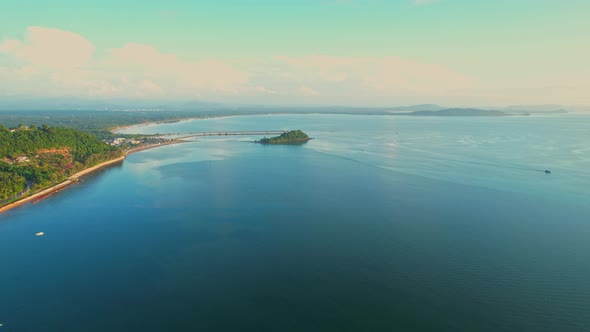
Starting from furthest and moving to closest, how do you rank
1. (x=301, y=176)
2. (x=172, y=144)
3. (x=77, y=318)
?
→ (x=172, y=144) → (x=301, y=176) → (x=77, y=318)

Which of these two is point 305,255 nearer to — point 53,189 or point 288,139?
point 53,189

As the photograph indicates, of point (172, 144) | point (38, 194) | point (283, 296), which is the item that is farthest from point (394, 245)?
point (172, 144)

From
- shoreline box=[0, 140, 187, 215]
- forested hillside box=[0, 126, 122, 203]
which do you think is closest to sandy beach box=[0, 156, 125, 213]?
shoreline box=[0, 140, 187, 215]

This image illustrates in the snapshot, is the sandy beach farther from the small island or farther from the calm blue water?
the small island

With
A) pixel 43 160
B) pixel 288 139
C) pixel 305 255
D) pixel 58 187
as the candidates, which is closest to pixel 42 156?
pixel 43 160

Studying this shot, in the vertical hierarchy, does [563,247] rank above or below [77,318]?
above

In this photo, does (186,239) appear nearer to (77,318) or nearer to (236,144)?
(77,318)

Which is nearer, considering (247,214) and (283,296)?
(283,296)
